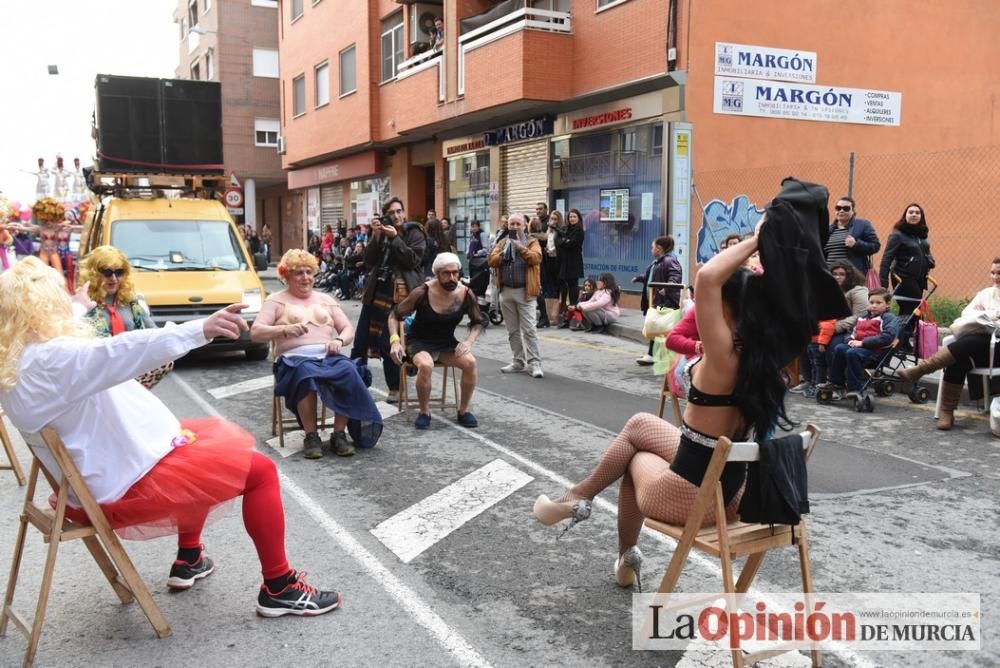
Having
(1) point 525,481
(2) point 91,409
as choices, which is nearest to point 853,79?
(1) point 525,481

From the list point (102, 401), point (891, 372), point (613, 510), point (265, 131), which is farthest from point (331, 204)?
point (102, 401)

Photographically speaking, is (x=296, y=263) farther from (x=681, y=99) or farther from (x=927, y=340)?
(x=681, y=99)

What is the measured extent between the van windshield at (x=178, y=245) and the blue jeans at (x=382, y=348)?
350 centimetres

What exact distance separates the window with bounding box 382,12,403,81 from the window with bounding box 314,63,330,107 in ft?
14.6

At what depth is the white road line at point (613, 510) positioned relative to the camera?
353cm

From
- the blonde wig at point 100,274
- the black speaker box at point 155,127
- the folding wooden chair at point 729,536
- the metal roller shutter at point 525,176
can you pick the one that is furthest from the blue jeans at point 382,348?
the metal roller shutter at point 525,176

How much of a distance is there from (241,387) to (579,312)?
710 centimetres

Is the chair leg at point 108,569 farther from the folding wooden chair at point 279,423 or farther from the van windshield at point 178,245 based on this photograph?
the van windshield at point 178,245

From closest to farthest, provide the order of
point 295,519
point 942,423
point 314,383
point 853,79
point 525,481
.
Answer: point 295,519
point 525,481
point 314,383
point 942,423
point 853,79

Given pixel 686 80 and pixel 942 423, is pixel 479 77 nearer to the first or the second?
pixel 686 80

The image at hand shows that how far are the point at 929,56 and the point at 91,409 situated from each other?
18755mm

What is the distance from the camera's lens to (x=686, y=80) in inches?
603

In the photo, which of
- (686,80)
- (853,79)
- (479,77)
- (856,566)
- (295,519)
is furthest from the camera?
(479,77)

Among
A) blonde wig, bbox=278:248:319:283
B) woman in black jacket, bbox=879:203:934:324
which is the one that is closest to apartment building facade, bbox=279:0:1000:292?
woman in black jacket, bbox=879:203:934:324
